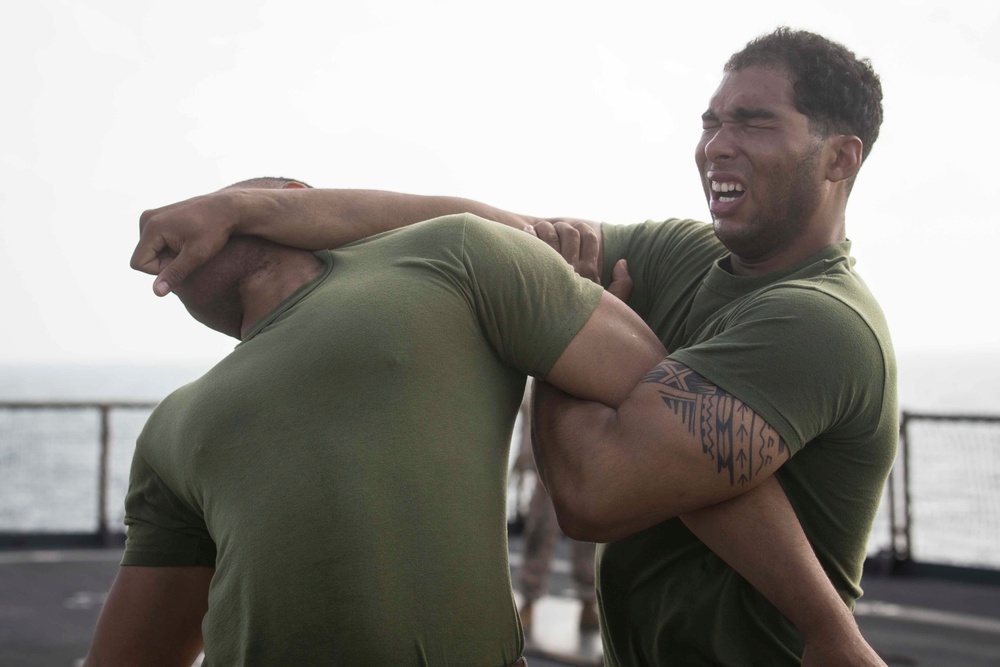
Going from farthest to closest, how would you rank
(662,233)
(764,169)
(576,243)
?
(662,233) < (576,243) < (764,169)

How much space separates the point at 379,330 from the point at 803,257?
89 cm

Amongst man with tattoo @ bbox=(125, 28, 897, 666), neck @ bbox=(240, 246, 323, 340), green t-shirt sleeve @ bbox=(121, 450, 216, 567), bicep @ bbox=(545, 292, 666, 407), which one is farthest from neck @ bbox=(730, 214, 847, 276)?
green t-shirt sleeve @ bbox=(121, 450, 216, 567)

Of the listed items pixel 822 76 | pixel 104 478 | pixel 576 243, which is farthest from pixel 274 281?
pixel 104 478

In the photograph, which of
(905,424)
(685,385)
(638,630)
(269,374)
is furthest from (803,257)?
(905,424)

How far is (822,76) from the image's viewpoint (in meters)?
1.92

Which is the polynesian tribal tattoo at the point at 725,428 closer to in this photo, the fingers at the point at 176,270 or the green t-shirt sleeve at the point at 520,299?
the green t-shirt sleeve at the point at 520,299

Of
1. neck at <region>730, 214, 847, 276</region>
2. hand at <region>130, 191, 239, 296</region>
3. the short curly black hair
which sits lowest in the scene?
hand at <region>130, 191, 239, 296</region>

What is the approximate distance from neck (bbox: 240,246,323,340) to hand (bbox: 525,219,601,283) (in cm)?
46

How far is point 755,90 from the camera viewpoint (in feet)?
6.38

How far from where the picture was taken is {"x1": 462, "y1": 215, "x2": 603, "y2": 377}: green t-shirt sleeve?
65.9 inches

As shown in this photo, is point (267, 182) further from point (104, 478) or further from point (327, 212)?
point (104, 478)

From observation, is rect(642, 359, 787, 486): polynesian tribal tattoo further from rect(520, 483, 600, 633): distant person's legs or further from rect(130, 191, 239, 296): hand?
rect(520, 483, 600, 633): distant person's legs

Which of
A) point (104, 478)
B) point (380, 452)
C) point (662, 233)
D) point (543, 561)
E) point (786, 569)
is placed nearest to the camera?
point (380, 452)

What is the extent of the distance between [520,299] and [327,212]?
48 centimetres
